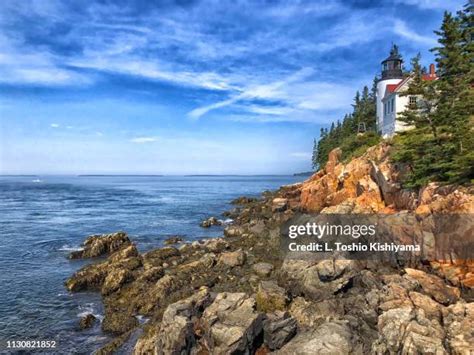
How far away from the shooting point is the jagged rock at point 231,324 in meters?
12.2

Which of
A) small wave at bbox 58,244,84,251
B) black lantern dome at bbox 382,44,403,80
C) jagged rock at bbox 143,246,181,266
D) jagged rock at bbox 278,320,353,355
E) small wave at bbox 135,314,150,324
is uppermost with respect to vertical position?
black lantern dome at bbox 382,44,403,80

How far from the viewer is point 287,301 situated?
15.6m

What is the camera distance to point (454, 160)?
20516 mm

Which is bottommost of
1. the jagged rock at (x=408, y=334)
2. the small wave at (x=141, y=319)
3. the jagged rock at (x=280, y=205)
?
the small wave at (x=141, y=319)

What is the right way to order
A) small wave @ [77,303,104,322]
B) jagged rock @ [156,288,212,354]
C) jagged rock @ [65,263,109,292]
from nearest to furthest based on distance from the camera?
1. jagged rock @ [156,288,212,354]
2. small wave @ [77,303,104,322]
3. jagged rock @ [65,263,109,292]

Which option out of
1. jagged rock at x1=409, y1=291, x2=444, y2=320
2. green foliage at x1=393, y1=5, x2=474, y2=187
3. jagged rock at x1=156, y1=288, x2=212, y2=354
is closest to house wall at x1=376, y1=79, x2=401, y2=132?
green foliage at x1=393, y1=5, x2=474, y2=187

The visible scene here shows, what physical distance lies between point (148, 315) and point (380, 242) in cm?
1422

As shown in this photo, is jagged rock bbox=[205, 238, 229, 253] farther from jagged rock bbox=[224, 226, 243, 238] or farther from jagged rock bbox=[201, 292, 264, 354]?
jagged rock bbox=[201, 292, 264, 354]

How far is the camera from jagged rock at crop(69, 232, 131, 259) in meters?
28.2

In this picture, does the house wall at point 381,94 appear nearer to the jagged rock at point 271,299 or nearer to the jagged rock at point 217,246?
the jagged rock at point 217,246

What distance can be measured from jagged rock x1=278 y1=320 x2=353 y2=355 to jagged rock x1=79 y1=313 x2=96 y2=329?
1014 cm

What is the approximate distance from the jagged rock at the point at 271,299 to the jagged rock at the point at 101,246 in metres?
18.3

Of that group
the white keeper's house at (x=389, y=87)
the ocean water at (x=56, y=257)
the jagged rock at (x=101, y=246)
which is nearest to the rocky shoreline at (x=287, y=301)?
the ocean water at (x=56, y=257)

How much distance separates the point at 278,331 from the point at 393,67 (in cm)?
4554
